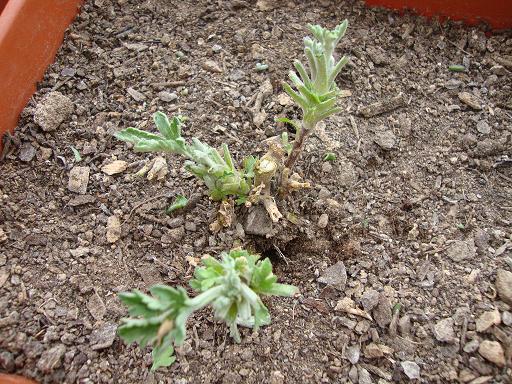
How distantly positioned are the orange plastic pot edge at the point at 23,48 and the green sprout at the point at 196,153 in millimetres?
481

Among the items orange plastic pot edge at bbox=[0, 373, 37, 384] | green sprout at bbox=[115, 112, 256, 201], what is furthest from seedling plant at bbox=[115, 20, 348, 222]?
orange plastic pot edge at bbox=[0, 373, 37, 384]

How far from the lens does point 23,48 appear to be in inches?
61.3

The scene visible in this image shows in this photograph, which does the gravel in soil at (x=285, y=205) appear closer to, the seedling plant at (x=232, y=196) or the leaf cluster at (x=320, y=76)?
the seedling plant at (x=232, y=196)

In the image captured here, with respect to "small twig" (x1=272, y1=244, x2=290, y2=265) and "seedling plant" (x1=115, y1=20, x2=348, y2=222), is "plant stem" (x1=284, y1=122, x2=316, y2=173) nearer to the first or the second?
"seedling plant" (x1=115, y1=20, x2=348, y2=222)

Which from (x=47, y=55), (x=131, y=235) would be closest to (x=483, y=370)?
(x=131, y=235)

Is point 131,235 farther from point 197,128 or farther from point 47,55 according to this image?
point 47,55

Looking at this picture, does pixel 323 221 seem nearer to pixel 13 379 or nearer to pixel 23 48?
pixel 13 379

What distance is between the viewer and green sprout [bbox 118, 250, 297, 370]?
92cm

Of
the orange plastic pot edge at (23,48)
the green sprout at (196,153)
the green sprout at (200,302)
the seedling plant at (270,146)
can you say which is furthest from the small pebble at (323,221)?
the orange plastic pot edge at (23,48)

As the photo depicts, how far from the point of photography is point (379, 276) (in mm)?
1385

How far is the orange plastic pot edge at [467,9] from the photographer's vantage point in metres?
1.76

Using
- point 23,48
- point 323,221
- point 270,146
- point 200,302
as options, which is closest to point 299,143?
point 270,146

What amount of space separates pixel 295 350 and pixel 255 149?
0.60 metres

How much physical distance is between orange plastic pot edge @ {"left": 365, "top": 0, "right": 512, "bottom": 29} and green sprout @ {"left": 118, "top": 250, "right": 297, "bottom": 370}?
1219 mm
